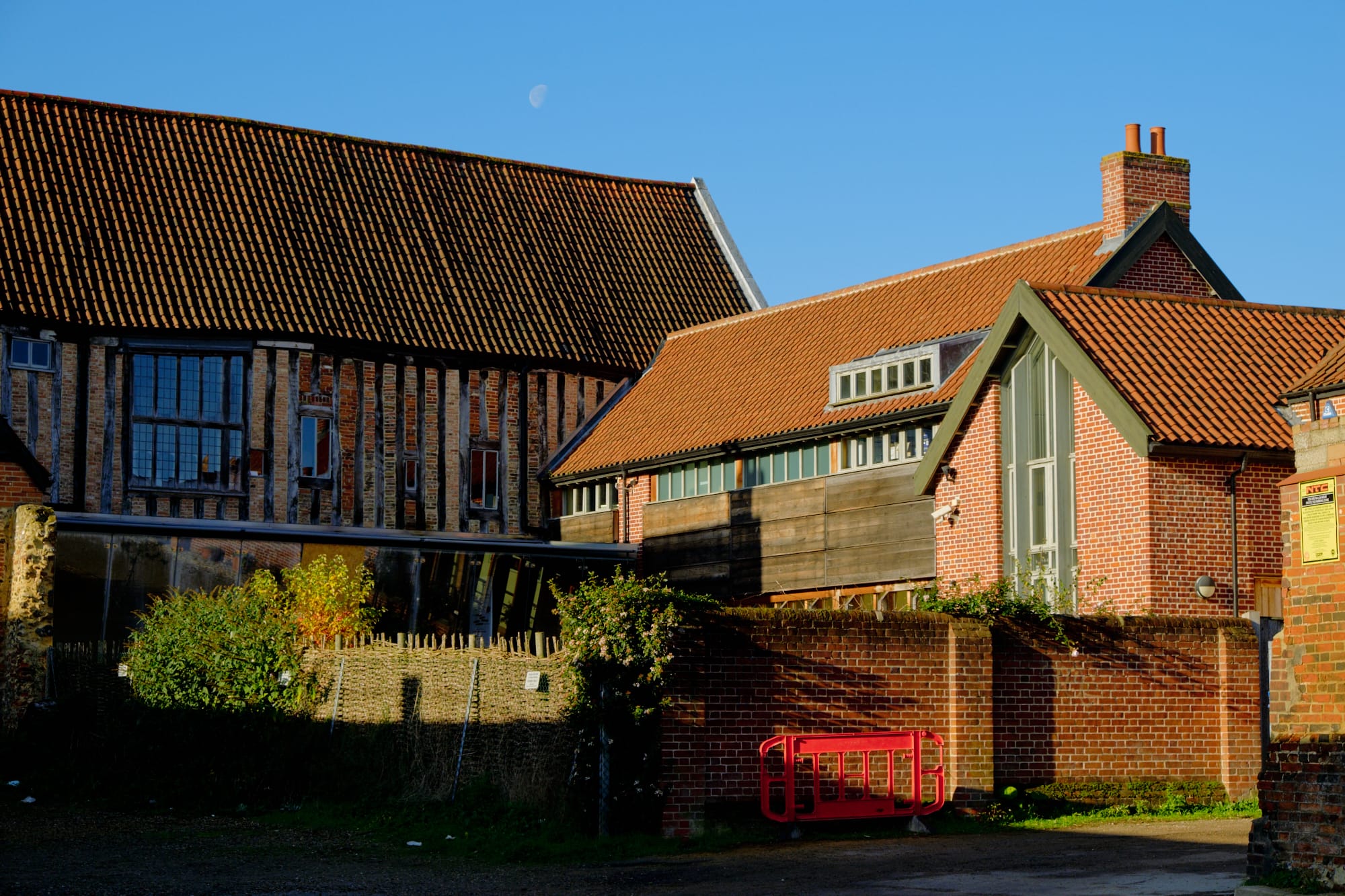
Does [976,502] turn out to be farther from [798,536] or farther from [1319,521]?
[1319,521]

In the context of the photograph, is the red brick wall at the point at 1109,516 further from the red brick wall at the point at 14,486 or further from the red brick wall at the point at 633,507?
the red brick wall at the point at 14,486

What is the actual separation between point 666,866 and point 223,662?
28.6ft

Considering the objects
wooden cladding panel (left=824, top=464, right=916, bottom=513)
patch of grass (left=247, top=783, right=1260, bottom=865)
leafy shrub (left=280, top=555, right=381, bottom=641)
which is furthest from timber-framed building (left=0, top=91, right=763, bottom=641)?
patch of grass (left=247, top=783, right=1260, bottom=865)

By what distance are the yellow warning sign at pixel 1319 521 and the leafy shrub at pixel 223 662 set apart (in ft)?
44.4

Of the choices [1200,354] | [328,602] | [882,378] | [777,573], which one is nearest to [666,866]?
[328,602]

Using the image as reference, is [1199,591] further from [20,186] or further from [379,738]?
[20,186]

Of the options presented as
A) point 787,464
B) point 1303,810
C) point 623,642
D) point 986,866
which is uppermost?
point 787,464

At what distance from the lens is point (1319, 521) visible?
13383 millimetres

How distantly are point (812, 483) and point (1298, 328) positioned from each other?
8.62 m

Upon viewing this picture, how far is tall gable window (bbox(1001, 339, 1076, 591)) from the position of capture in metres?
24.6

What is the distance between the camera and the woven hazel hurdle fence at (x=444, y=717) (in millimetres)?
18750

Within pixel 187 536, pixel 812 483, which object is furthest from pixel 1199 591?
pixel 187 536

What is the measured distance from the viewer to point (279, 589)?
3030cm

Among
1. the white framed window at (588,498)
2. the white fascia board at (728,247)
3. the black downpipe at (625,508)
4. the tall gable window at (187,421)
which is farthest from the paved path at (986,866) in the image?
the white fascia board at (728,247)
